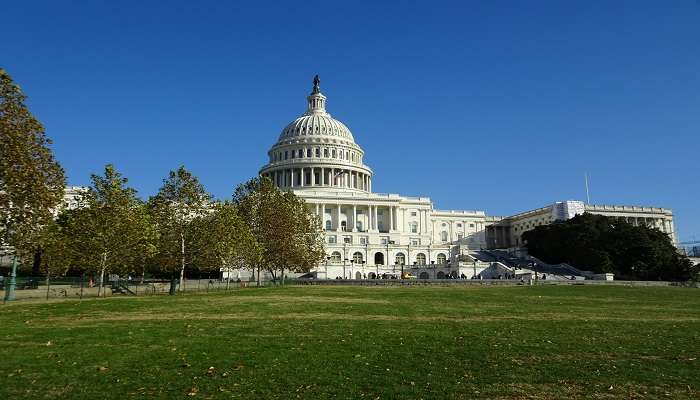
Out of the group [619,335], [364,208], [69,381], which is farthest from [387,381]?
[364,208]

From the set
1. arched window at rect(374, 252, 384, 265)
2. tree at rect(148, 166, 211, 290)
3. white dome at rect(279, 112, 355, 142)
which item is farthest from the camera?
white dome at rect(279, 112, 355, 142)

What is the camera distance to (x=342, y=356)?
1795 centimetres

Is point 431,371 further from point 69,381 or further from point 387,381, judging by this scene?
point 69,381

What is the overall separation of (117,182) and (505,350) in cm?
4318

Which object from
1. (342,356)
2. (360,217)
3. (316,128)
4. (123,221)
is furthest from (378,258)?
(342,356)

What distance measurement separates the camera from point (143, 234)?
5150 cm

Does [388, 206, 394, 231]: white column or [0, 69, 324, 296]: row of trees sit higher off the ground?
[388, 206, 394, 231]: white column

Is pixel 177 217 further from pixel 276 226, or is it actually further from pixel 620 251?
pixel 620 251

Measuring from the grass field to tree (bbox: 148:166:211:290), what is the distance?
28.1 meters

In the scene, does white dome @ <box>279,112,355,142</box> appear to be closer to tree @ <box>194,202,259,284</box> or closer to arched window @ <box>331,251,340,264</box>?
arched window @ <box>331,251,340,264</box>

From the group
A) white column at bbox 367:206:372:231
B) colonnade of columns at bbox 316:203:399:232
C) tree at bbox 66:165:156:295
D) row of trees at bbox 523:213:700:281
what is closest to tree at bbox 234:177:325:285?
tree at bbox 66:165:156:295

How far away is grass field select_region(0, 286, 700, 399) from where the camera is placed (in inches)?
552

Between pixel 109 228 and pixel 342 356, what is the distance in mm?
38751

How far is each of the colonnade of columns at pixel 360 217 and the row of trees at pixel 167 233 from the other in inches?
2849
